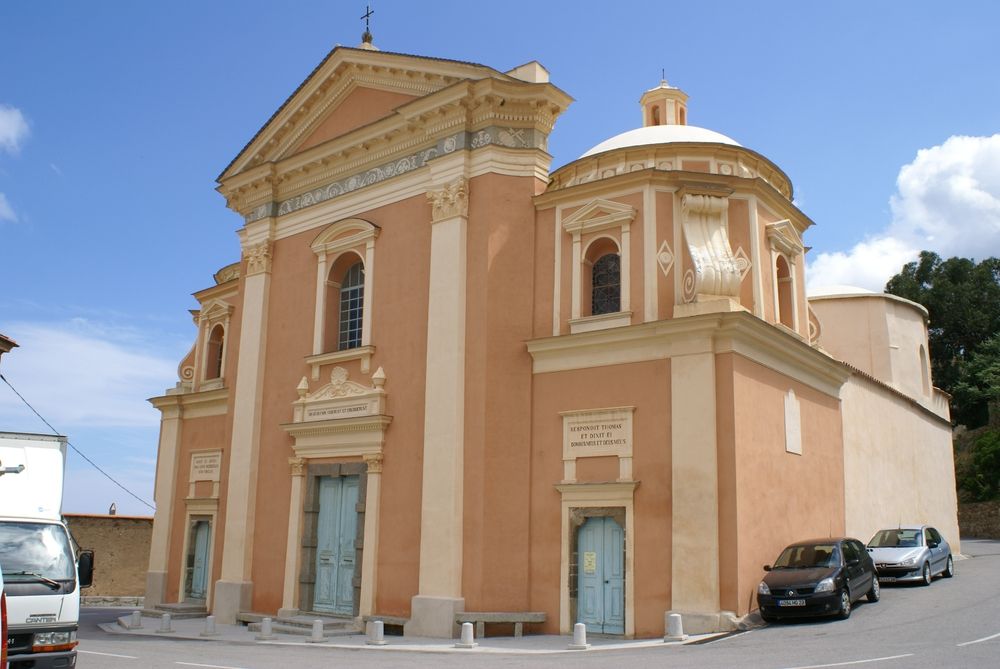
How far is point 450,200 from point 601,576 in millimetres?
7603

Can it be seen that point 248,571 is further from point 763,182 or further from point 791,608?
point 763,182

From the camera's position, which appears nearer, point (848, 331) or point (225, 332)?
point (225, 332)

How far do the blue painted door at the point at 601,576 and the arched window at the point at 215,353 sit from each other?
1399 cm

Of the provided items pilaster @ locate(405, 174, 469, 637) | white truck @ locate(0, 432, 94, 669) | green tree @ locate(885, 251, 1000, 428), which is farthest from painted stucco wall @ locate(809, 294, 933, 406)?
white truck @ locate(0, 432, 94, 669)

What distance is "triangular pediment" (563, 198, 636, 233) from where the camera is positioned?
55.1 ft

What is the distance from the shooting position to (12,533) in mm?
9734

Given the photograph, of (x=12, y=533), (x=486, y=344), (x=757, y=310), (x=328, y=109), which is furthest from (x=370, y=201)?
(x=12, y=533)

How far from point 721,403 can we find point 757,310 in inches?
106

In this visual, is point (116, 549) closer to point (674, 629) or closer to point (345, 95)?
point (345, 95)

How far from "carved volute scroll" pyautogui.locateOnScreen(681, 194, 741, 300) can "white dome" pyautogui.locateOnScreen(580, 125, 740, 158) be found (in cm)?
335

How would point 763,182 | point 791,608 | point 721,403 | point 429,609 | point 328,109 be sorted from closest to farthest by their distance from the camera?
point 791,608, point 721,403, point 429,609, point 763,182, point 328,109

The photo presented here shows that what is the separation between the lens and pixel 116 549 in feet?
99.5

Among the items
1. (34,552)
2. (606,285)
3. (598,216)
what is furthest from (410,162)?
(34,552)

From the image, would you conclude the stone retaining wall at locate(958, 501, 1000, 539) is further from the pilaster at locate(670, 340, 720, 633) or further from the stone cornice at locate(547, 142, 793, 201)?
the pilaster at locate(670, 340, 720, 633)
